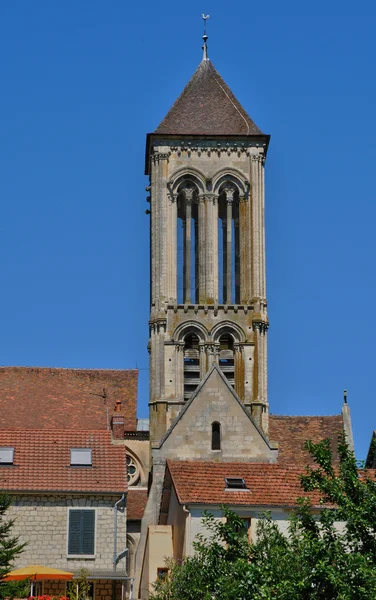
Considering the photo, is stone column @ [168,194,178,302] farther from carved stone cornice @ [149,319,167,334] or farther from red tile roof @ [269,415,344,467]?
red tile roof @ [269,415,344,467]

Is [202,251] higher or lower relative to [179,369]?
higher

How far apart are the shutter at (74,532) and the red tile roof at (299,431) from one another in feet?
43.8

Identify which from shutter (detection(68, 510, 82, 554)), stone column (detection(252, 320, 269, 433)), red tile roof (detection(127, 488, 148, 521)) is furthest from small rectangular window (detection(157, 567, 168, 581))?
stone column (detection(252, 320, 269, 433))

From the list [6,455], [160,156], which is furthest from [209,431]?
[160,156]

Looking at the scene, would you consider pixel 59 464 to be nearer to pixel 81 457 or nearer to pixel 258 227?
pixel 81 457

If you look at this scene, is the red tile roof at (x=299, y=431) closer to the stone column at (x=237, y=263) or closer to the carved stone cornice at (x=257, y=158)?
the stone column at (x=237, y=263)

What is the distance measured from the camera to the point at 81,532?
141ft

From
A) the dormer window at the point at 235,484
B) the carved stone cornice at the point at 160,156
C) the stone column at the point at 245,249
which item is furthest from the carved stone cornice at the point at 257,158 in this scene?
the dormer window at the point at 235,484

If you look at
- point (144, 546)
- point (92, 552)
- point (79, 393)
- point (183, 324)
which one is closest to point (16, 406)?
point (79, 393)

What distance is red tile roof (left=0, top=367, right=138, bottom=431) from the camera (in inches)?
2242

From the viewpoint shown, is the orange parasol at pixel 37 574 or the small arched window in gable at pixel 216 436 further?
the small arched window in gable at pixel 216 436

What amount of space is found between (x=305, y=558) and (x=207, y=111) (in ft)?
113

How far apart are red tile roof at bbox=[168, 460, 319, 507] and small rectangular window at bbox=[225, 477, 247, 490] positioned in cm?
11

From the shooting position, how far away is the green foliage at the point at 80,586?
37969 millimetres
